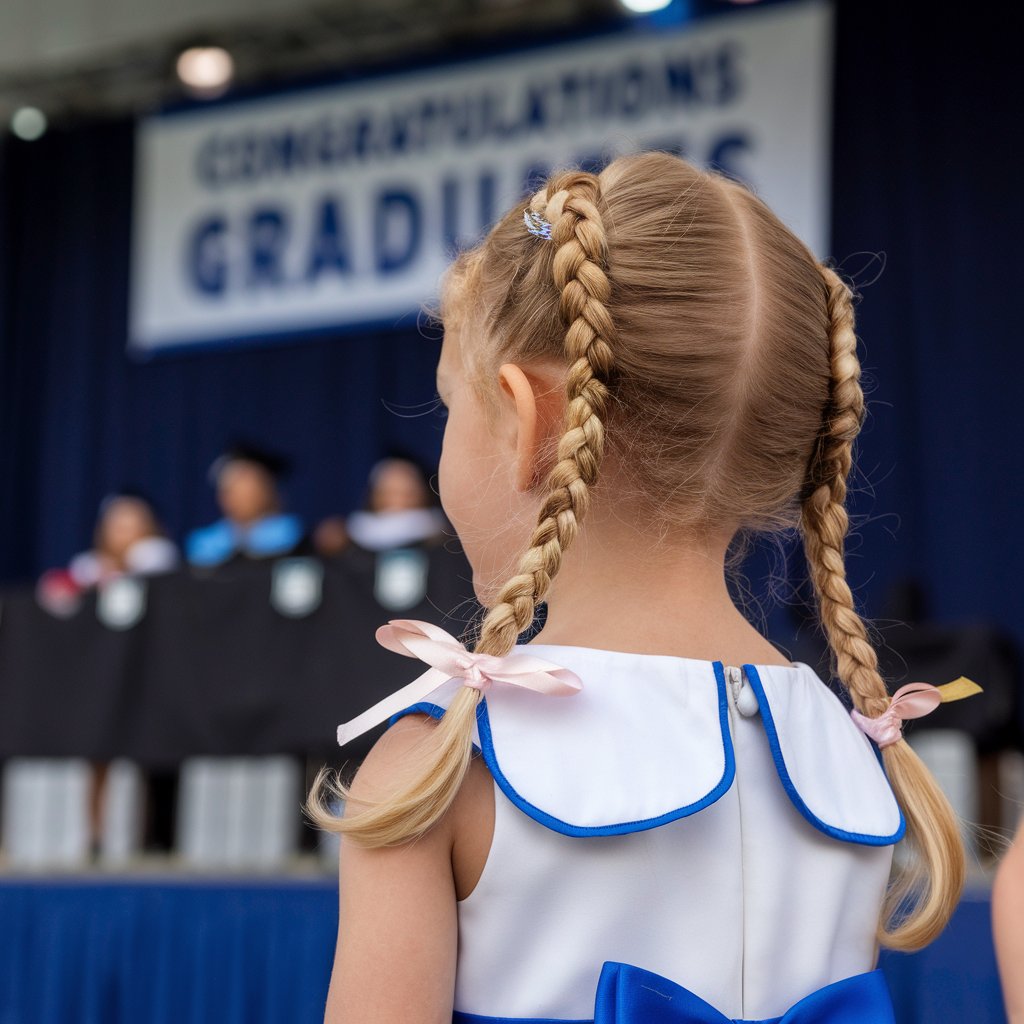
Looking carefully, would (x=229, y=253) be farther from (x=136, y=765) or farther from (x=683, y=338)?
(x=683, y=338)

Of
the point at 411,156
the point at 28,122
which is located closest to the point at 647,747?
the point at 411,156

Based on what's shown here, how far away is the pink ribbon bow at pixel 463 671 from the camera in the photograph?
0.65 meters

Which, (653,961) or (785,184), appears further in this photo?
(785,184)

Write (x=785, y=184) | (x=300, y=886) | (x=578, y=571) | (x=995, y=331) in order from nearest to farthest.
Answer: (x=578, y=571) → (x=300, y=886) → (x=785, y=184) → (x=995, y=331)

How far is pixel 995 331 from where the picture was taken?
5461mm

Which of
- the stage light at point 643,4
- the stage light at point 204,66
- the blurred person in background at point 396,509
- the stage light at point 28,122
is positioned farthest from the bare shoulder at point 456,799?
the stage light at point 28,122

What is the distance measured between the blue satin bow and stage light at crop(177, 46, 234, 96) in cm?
620

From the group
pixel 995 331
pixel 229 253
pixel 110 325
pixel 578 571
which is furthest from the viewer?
pixel 110 325

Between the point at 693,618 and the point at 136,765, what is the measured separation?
12.4 feet

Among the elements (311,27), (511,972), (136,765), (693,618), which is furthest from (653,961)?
(311,27)

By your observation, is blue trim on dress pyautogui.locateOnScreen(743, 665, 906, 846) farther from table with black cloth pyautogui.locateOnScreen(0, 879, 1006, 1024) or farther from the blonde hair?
table with black cloth pyautogui.locateOnScreen(0, 879, 1006, 1024)

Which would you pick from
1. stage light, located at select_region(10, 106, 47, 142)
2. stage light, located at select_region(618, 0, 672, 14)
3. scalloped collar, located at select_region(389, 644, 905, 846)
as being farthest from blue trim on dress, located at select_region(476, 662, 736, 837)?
stage light, located at select_region(10, 106, 47, 142)

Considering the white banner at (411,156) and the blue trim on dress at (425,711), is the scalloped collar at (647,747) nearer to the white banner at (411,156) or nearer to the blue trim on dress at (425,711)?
the blue trim on dress at (425,711)

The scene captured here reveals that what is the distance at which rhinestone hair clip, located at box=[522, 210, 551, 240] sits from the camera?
29.1 inches
